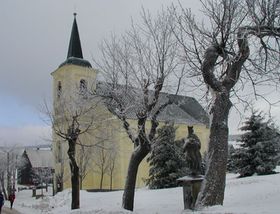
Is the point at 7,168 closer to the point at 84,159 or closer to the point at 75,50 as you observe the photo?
the point at 84,159

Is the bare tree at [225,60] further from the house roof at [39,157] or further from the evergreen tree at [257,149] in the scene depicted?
the house roof at [39,157]

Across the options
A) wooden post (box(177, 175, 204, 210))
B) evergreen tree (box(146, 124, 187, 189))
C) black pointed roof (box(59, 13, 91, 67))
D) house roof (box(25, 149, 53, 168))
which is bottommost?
wooden post (box(177, 175, 204, 210))

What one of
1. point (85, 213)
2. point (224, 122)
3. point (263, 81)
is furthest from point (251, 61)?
point (85, 213)

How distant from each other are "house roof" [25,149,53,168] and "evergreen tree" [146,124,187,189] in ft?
187

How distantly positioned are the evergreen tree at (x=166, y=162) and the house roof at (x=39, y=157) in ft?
187

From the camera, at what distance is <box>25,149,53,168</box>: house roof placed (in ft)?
286

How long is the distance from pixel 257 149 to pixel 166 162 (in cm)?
653

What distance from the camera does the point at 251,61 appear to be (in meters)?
14.5

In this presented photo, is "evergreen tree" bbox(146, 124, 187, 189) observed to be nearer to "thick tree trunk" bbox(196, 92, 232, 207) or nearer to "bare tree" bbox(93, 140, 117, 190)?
"bare tree" bbox(93, 140, 117, 190)

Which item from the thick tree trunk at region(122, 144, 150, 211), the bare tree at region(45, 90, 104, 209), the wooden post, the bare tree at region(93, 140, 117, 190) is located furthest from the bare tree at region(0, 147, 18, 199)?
the wooden post

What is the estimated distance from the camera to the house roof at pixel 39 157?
286ft

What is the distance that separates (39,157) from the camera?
91188 millimetres

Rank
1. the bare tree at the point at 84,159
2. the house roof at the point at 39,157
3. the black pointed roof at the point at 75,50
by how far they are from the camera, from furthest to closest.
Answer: the house roof at the point at 39,157 → the black pointed roof at the point at 75,50 → the bare tree at the point at 84,159

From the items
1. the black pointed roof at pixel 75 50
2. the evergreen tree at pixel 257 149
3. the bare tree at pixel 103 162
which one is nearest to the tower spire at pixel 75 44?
the black pointed roof at pixel 75 50
